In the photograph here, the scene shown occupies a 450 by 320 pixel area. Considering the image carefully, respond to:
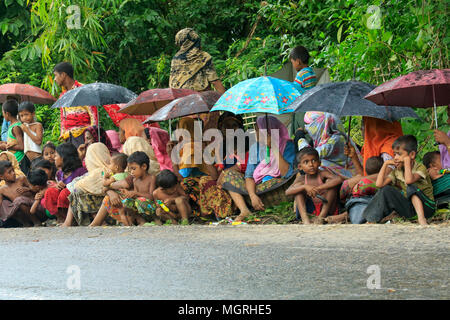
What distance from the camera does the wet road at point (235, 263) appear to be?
4.62 m

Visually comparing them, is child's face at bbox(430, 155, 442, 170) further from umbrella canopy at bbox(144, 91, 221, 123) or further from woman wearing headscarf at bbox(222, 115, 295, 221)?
umbrella canopy at bbox(144, 91, 221, 123)

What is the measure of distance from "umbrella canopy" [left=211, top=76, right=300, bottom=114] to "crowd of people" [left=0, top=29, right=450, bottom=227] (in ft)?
1.68

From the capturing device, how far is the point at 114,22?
1362 centimetres

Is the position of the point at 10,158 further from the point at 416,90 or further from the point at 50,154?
the point at 416,90

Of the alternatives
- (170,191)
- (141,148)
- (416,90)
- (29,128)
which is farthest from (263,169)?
(29,128)

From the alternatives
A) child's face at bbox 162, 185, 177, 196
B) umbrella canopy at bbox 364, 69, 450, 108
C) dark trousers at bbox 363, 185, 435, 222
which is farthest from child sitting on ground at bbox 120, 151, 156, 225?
umbrella canopy at bbox 364, 69, 450, 108

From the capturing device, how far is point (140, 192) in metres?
8.81

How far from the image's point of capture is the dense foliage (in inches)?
393

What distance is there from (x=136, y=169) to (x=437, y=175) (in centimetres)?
332

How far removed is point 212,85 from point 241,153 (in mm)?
2087

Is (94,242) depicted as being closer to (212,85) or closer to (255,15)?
(212,85)

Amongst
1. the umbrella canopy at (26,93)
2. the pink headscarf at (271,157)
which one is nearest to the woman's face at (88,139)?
the umbrella canopy at (26,93)

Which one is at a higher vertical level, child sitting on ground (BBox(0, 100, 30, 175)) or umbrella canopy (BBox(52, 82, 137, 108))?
umbrella canopy (BBox(52, 82, 137, 108))

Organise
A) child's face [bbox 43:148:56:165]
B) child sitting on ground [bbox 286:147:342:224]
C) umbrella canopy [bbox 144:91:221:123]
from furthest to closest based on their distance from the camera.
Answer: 1. child's face [bbox 43:148:56:165]
2. umbrella canopy [bbox 144:91:221:123]
3. child sitting on ground [bbox 286:147:342:224]
